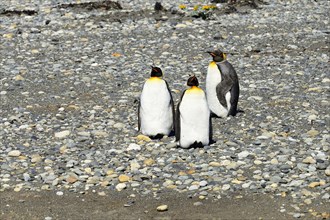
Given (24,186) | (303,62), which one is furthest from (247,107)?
(24,186)

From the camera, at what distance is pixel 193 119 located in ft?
28.2

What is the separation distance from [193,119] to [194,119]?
11 mm

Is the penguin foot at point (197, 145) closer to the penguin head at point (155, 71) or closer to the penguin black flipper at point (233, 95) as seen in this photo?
the penguin head at point (155, 71)

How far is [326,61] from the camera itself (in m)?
12.7

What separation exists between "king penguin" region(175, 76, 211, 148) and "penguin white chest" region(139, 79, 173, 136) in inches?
13.0

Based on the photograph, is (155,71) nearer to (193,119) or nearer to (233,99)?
(193,119)

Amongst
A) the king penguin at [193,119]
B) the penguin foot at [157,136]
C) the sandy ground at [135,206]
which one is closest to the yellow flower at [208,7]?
the penguin foot at [157,136]

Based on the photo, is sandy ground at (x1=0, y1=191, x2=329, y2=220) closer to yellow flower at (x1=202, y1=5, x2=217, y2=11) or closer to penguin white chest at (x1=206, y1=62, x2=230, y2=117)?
penguin white chest at (x1=206, y1=62, x2=230, y2=117)

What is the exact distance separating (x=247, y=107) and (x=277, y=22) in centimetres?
592

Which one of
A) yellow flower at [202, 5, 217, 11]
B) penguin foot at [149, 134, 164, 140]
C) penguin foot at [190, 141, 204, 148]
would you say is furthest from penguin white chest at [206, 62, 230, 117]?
yellow flower at [202, 5, 217, 11]

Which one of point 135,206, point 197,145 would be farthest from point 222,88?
point 135,206

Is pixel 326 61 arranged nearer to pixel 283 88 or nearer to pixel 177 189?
pixel 283 88

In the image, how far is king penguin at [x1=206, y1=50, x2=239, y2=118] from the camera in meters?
9.77

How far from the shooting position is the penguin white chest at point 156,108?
8.88 meters
